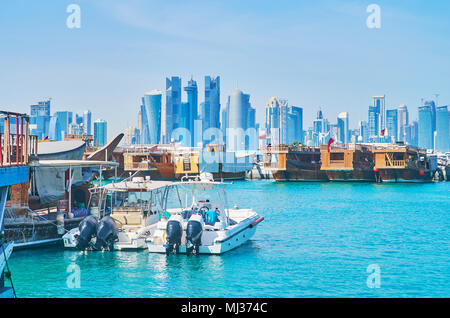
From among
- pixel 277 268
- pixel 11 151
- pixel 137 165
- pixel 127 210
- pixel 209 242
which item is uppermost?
pixel 11 151

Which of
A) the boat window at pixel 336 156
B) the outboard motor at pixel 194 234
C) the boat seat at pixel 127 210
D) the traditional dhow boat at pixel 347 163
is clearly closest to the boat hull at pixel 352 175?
the traditional dhow boat at pixel 347 163

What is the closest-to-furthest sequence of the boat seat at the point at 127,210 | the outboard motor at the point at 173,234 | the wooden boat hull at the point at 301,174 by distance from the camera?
1. the outboard motor at the point at 173,234
2. the boat seat at the point at 127,210
3. the wooden boat hull at the point at 301,174

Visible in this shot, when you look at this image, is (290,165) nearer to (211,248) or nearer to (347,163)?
(347,163)

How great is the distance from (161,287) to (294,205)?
35.9 metres

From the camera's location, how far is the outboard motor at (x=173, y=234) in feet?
83.5

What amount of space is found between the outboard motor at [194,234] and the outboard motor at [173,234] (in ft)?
1.47

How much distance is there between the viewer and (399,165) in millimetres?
87750

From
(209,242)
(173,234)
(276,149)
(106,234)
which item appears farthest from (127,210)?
(276,149)

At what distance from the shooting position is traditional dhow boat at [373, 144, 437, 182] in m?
87.7

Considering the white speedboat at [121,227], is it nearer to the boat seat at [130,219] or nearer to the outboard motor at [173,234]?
the boat seat at [130,219]

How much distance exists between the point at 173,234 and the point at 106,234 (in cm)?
360

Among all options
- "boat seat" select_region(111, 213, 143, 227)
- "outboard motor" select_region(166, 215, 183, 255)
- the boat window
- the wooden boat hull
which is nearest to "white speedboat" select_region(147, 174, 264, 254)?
"outboard motor" select_region(166, 215, 183, 255)

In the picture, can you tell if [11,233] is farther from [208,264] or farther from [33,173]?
[208,264]

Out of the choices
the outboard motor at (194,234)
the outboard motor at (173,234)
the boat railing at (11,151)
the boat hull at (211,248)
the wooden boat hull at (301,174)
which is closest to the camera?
the boat railing at (11,151)
